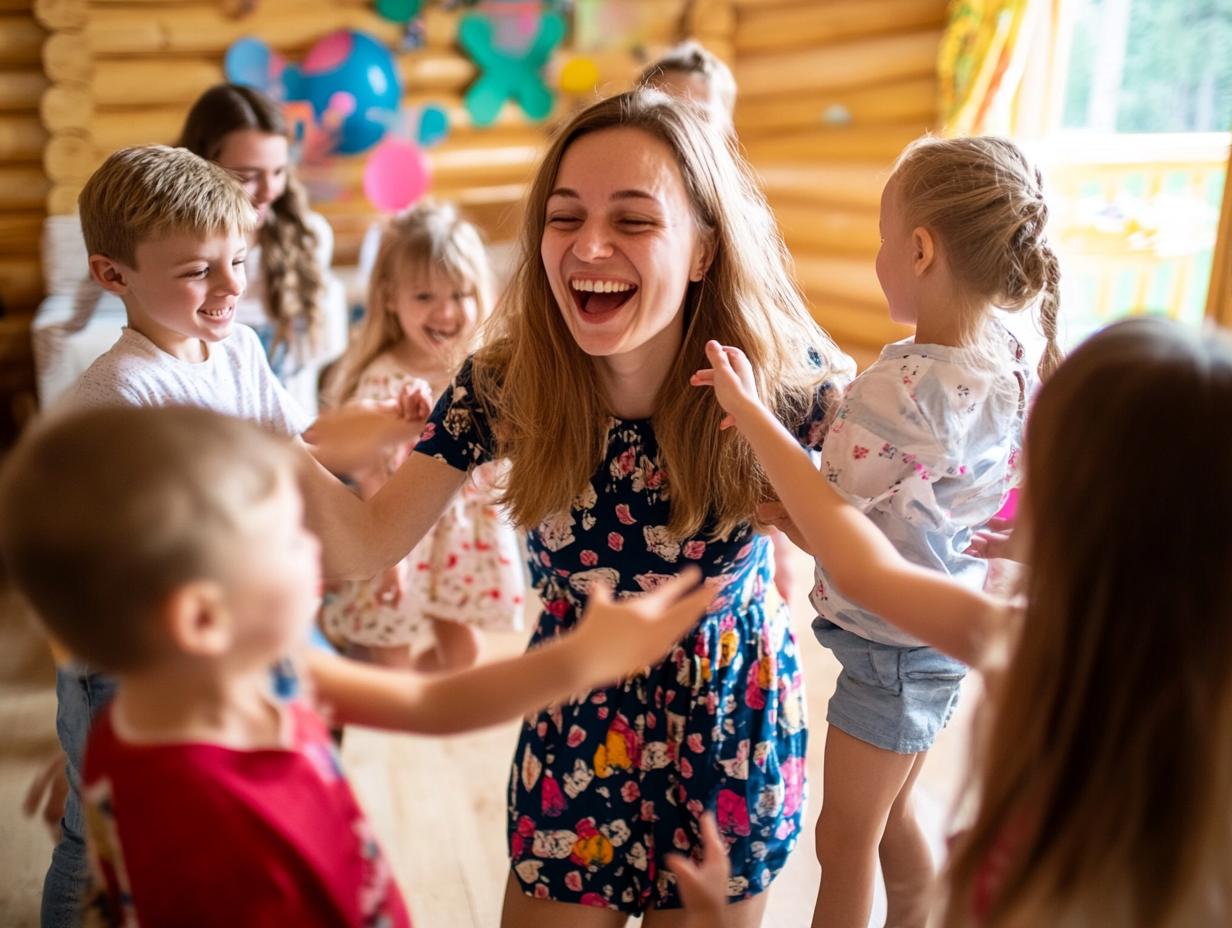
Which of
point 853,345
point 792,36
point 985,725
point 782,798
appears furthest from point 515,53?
point 985,725

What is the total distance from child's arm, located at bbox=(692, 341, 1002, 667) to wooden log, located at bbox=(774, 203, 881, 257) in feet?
14.2

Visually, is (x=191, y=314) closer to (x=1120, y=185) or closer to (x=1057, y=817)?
(x=1057, y=817)

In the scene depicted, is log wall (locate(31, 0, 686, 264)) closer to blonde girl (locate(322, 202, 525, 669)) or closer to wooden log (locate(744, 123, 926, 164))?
wooden log (locate(744, 123, 926, 164))

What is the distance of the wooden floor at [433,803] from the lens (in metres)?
2.32

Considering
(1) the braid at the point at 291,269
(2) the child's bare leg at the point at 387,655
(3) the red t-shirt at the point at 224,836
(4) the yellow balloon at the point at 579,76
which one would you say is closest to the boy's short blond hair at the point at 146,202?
(3) the red t-shirt at the point at 224,836

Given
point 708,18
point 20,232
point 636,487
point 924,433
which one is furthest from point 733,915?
point 708,18

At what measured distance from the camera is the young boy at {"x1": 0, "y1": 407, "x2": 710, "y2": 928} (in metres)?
0.86

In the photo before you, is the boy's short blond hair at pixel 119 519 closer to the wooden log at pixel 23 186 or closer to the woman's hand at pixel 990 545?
the woman's hand at pixel 990 545

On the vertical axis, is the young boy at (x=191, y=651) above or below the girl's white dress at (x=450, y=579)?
above

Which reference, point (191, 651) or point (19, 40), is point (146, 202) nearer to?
point (191, 651)

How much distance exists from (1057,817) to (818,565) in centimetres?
79

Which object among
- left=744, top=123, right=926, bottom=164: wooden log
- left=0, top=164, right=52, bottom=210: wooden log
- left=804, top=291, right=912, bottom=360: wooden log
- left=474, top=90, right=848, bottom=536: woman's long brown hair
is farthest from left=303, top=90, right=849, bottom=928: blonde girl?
left=0, top=164, right=52, bottom=210: wooden log

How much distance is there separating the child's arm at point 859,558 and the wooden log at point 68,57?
196 inches

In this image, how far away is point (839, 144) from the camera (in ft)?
19.7
